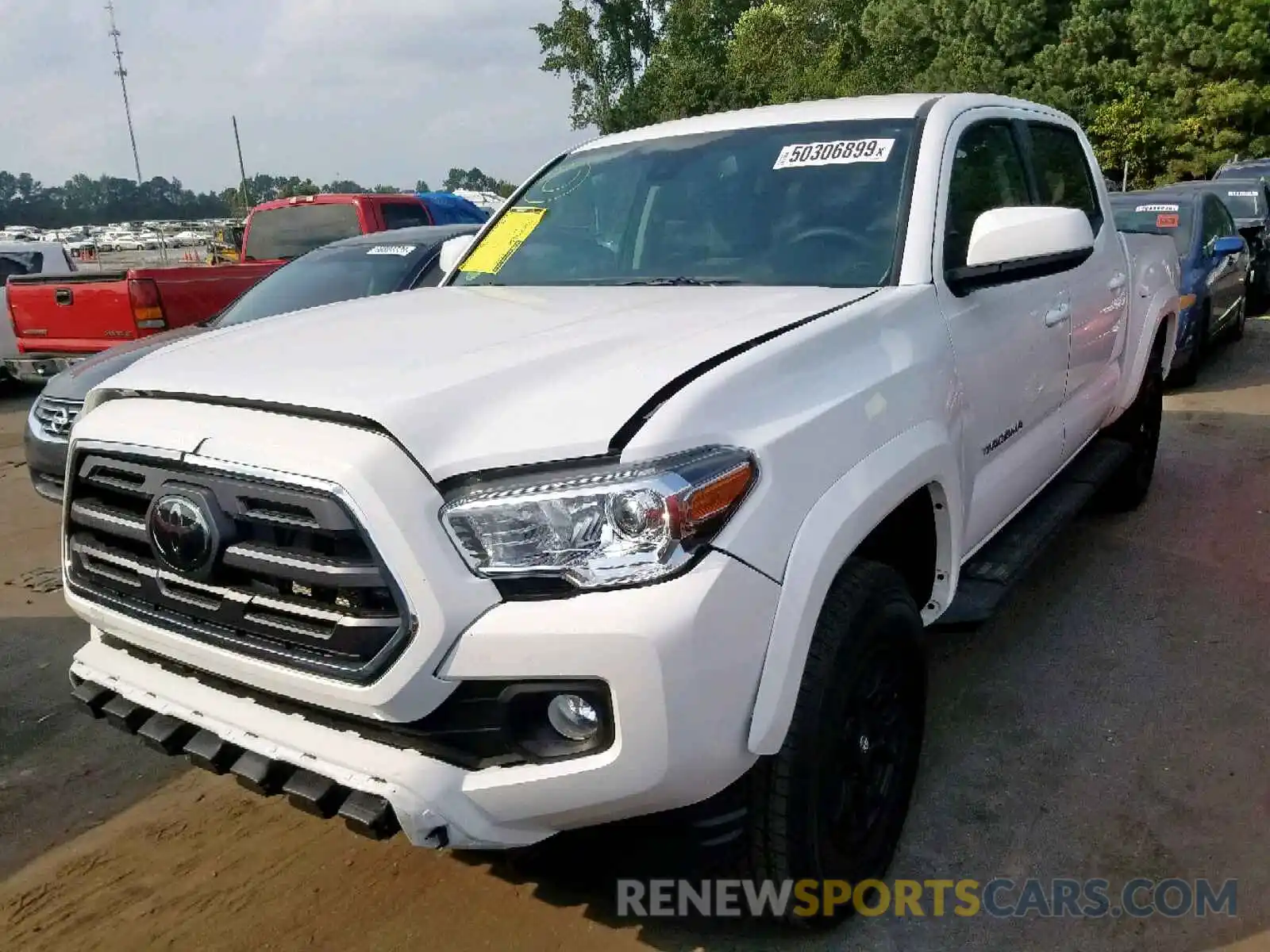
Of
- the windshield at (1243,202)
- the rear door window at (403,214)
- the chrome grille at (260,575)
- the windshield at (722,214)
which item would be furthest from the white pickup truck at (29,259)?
the windshield at (1243,202)

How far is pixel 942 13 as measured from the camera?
119 feet

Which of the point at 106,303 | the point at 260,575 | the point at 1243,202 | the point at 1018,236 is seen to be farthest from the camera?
the point at 1243,202

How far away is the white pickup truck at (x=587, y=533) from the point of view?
183 cm

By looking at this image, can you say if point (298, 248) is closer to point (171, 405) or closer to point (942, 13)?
point (171, 405)

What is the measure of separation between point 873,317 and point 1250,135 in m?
35.9

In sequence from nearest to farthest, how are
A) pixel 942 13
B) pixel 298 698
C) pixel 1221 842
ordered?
pixel 298 698, pixel 1221 842, pixel 942 13

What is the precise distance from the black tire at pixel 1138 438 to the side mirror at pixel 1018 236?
8.34 ft

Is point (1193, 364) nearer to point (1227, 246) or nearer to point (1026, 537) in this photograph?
point (1227, 246)

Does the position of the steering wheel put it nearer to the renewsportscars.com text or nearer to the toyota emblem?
the renewsportscars.com text

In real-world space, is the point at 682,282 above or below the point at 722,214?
below

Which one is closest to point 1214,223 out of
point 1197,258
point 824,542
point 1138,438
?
point 1197,258

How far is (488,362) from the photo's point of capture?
2176 millimetres

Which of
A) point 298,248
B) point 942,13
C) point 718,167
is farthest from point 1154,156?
point 718,167

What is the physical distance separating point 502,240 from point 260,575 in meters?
2.06
